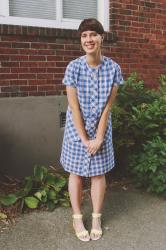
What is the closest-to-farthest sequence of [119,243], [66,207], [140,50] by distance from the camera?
[119,243] < [66,207] < [140,50]

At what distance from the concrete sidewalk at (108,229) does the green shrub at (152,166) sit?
0.19 m

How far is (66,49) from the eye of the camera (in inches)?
229

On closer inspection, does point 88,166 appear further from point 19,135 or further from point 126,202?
point 19,135

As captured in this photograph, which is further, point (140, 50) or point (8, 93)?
point (140, 50)

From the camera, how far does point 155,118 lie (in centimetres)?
532

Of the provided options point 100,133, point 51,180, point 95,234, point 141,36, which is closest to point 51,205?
point 51,180

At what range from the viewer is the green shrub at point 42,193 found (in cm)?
453

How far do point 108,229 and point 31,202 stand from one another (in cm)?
85

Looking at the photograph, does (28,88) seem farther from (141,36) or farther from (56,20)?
(141,36)

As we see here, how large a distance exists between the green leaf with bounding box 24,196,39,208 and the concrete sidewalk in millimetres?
88

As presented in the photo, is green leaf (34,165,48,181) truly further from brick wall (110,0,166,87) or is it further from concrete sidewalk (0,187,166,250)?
brick wall (110,0,166,87)

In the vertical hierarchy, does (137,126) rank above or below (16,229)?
above

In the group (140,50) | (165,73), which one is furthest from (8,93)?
(165,73)

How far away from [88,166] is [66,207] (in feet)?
2.87
